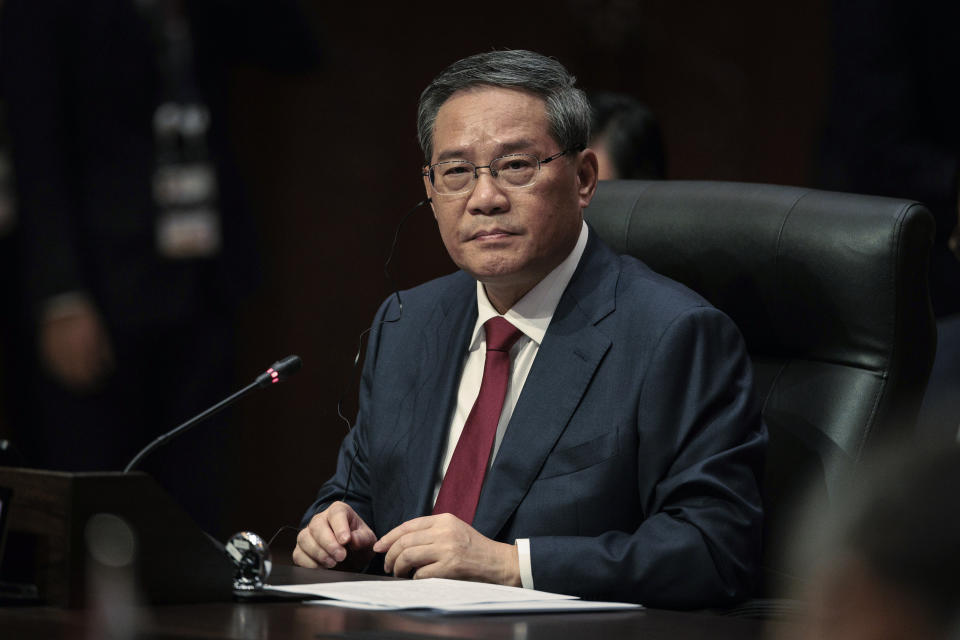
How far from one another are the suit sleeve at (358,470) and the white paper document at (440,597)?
55cm

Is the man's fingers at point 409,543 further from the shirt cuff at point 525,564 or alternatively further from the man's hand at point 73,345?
the man's hand at point 73,345

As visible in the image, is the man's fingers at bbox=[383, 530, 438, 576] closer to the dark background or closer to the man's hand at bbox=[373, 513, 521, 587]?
the man's hand at bbox=[373, 513, 521, 587]

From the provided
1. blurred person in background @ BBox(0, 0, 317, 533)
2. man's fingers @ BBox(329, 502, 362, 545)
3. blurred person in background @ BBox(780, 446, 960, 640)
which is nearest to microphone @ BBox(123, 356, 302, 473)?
man's fingers @ BBox(329, 502, 362, 545)

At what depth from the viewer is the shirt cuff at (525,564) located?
1.74 metres

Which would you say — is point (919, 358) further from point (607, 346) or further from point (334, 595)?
point (334, 595)

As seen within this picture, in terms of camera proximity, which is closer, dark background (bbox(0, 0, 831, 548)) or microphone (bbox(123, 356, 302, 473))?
microphone (bbox(123, 356, 302, 473))

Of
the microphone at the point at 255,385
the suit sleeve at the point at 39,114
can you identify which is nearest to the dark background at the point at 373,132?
the suit sleeve at the point at 39,114

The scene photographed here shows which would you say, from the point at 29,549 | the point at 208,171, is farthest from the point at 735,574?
the point at 208,171

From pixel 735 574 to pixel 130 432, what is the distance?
6.07ft

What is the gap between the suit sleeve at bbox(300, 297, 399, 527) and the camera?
219 cm

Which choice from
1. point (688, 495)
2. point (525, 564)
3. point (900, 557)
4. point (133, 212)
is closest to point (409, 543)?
point (525, 564)

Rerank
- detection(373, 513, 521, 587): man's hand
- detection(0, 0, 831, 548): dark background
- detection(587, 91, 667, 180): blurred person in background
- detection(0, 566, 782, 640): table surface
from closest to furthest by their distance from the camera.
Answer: detection(0, 566, 782, 640): table surface, detection(373, 513, 521, 587): man's hand, detection(587, 91, 667, 180): blurred person in background, detection(0, 0, 831, 548): dark background

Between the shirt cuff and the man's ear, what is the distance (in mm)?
606

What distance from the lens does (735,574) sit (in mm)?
1787
